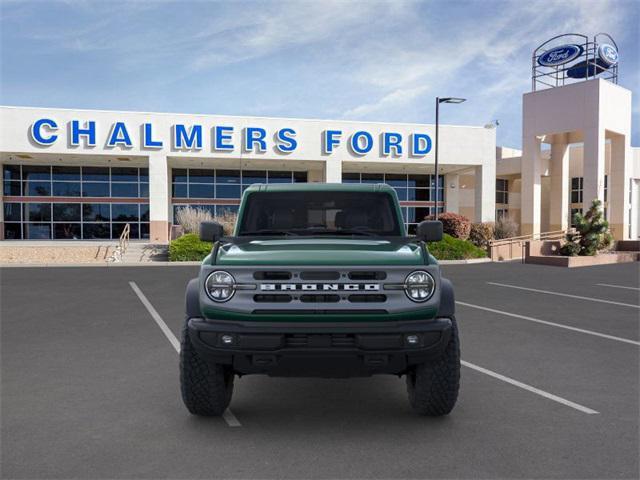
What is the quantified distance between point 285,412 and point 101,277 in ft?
47.2

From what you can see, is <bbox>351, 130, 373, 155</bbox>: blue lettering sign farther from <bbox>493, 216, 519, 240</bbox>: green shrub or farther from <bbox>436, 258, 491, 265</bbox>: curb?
<bbox>436, 258, 491, 265</bbox>: curb

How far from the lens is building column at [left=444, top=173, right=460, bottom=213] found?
40594mm

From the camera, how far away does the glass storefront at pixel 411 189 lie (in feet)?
131

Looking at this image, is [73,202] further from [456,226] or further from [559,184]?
[559,184]

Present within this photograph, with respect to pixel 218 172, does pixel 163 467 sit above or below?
below

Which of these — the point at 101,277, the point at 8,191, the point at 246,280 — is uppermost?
the point at 8,191

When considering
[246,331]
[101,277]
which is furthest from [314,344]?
[101,277]

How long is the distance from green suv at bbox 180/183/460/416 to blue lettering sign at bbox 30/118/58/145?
29492 millimetres

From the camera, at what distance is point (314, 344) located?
400 cm

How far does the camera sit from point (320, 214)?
18.5 feet

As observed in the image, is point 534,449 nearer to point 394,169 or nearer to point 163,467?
point 163,467

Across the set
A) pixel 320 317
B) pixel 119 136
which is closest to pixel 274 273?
pixel 320 317

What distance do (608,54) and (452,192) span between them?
1314 centimetres

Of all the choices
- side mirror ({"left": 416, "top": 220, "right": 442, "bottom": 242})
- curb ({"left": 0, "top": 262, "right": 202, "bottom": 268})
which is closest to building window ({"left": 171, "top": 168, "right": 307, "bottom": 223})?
curb ({"left": 0, "top": 262, "right": 202, "bottom": 268})
